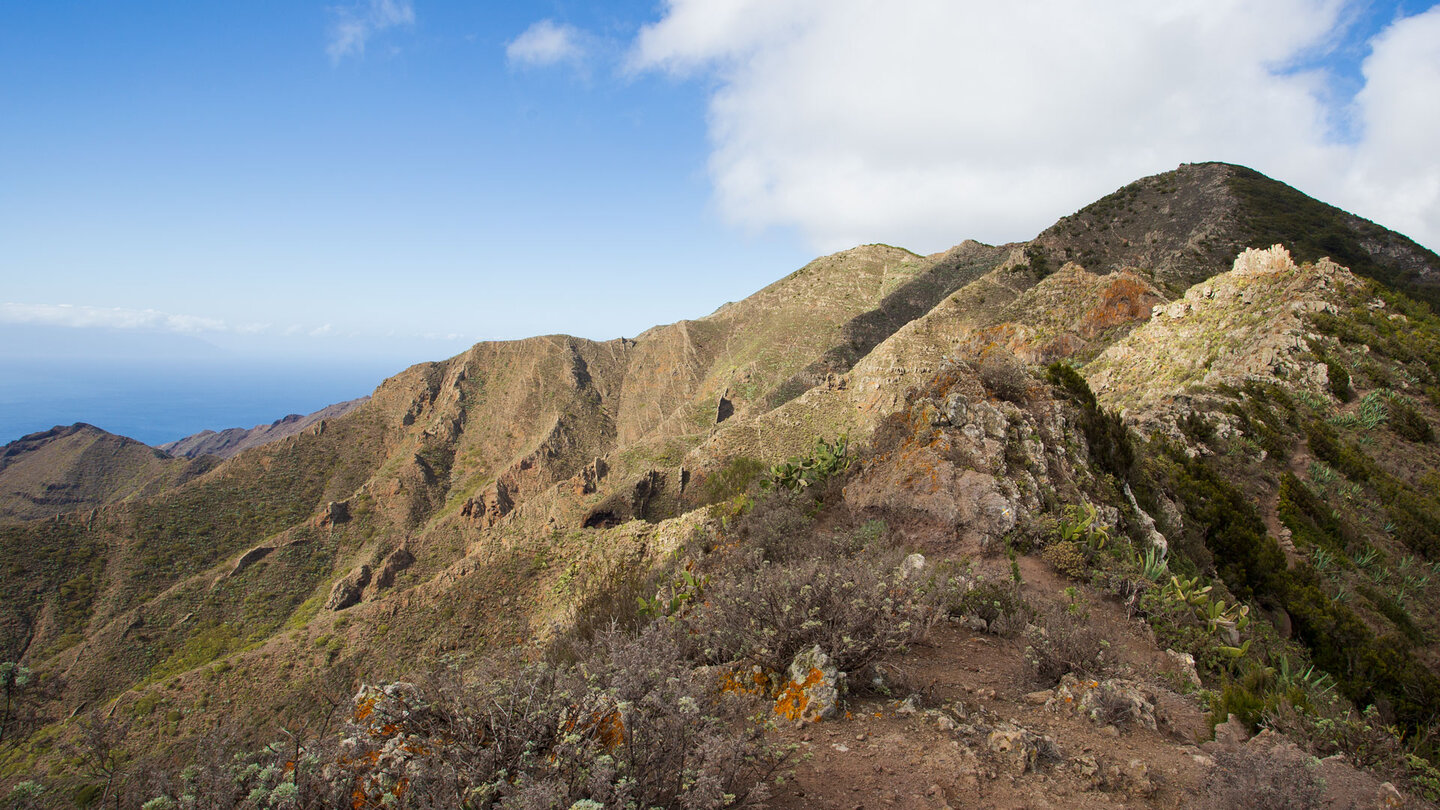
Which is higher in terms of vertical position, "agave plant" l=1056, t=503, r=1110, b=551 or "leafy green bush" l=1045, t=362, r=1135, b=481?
"leafy green bush" l=1045, t=362, r=1135, b=481

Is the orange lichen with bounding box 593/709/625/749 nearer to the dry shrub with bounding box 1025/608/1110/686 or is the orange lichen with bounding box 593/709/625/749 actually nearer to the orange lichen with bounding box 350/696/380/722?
the orange lichen with bounding box 350/696/380/722

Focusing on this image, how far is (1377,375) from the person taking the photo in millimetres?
15055

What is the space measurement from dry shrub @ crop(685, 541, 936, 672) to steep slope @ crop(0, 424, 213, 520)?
63.6 meters

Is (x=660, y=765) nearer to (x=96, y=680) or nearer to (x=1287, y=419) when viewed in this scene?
(x=1287, y=419)

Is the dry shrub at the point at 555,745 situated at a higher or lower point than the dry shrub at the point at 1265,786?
higher

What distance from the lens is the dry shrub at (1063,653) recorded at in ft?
15.2

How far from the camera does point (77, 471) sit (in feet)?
184

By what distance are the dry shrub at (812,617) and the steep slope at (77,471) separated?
63586 millimetres

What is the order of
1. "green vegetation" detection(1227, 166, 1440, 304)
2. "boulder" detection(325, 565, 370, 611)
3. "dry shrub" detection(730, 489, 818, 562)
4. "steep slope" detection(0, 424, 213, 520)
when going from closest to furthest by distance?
"dry shrub" detection(730, 489, 818, 562) → "boulder" detection(325, 565, 370, 611) → "green vegetation" detection(1227, 166, 1440, 304) → "steep slope" detection(0, 424, 213, 520)

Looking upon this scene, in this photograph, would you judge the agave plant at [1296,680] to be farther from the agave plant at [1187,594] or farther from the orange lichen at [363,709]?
the orange lichen at [363,709]

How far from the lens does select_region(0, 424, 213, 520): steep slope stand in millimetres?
51219

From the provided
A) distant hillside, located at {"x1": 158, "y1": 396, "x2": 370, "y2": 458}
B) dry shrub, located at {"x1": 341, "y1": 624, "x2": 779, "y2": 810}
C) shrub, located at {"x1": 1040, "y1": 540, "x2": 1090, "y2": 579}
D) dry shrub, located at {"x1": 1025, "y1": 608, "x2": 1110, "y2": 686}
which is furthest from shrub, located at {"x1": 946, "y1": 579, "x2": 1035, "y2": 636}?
distant hillside, located at {"x1": 158, "y1": 396, "x2": 370, "y2": 458}

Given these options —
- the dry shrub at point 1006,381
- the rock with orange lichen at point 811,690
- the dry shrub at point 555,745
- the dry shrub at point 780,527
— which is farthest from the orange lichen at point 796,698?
the dry shrub at point 1006,381

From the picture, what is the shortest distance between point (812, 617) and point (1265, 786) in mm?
2500
